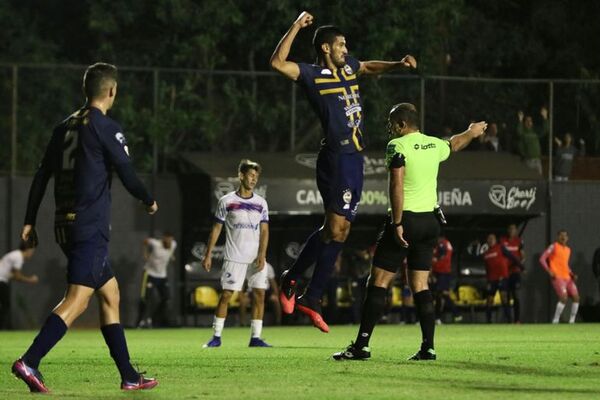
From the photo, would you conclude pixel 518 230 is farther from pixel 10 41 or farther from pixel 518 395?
pixel 518 395

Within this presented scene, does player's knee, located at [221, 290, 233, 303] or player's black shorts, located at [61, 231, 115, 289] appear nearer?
player's black shorts, located at [61, 231, 115, 289]

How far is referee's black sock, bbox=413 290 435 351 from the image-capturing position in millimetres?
13508

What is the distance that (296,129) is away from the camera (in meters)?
33.2

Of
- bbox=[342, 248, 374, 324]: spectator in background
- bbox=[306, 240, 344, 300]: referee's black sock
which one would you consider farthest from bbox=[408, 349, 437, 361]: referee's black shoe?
bbox=[342, 248, 374, 324]: spectator in background

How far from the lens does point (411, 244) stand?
44.1 feet

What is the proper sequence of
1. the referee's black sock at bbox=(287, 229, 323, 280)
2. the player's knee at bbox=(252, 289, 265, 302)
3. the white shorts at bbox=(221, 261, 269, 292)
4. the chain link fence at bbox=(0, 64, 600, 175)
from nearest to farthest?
the referee's black sock at bbox=(287, 229, 323, 280)
the white shorts at bbox=(221, 261, 269, 292)
the player's knee at bbox=(252, 289, 265, 302)
the chain link fence at bbox=(0, 64, 600, 175)

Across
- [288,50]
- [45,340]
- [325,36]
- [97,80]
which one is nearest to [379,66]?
[325,36]

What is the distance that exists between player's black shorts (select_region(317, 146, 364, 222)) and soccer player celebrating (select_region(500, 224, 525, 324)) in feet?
64.4

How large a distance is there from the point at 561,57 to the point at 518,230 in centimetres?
1010

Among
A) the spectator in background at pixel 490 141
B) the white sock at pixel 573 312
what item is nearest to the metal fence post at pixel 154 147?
the spectator in background at pixel 490 141

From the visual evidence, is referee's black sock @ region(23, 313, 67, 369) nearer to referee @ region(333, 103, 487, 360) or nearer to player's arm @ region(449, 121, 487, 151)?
referee @ region(333, 103, 487, 360)

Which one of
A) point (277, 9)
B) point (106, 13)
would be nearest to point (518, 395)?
point (277, 9)

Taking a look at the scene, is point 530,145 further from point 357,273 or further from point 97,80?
point 97,80

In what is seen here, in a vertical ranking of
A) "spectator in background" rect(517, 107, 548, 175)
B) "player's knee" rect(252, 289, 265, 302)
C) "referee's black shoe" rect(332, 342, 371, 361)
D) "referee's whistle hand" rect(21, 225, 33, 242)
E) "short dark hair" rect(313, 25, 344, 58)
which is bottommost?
"referee's black shoe" rect(332, 342, 371, 361)
